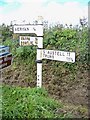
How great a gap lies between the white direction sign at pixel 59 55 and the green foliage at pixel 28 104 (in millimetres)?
498

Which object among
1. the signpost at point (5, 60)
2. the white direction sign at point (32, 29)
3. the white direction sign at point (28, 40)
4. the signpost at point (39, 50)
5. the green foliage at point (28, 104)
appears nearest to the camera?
the green foliage at point (28, 104)

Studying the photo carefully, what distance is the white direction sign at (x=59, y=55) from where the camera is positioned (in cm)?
480

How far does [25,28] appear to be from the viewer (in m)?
4.93

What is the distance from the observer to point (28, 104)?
4.53 metres

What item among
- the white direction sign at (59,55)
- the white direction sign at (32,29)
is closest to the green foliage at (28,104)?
the white direction sign at (59,55)

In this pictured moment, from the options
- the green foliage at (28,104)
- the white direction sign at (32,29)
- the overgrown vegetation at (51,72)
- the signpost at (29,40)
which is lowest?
the green foliage at (28,104)

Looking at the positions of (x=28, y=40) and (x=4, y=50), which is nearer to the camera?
→ (x=4, y=50)

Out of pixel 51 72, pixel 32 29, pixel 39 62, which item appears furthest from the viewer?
pixel 51 72

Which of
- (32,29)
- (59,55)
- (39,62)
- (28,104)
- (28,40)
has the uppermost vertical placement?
(32,29)

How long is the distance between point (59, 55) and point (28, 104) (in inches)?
33.2

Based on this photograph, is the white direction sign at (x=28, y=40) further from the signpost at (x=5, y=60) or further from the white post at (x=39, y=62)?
the signpost at (x=5, y=60)

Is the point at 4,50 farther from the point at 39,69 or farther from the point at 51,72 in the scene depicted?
the point at 51,72

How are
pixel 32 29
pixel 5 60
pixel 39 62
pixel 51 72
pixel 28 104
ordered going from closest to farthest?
pixel 28 104, pixel 5 60, pixel 32 29, pixel 39 62, pixel 51 72

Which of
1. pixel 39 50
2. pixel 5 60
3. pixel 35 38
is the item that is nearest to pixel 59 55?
pixel 39 50
